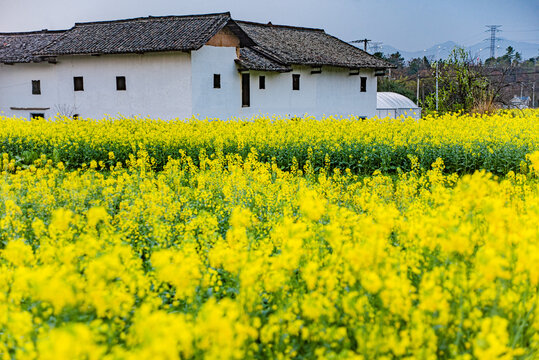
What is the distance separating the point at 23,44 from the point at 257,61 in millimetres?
12449

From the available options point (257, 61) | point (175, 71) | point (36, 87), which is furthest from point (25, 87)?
point (257, 61)

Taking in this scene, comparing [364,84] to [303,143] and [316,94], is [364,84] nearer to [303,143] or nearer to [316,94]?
[316,94]

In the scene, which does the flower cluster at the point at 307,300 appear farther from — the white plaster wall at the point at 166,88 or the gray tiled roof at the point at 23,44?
the gray tiled roof at the point at 23,44

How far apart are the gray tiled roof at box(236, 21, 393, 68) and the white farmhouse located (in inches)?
3.3

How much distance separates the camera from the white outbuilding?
125 feet

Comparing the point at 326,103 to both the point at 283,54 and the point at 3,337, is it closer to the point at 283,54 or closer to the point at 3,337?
the point at 283,54

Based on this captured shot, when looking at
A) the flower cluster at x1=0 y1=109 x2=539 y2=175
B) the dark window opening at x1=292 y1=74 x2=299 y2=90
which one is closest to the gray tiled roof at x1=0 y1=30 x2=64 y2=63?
the dark window opening at x1=292 y1=74 x2=299 y2=90

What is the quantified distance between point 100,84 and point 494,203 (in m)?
22.7

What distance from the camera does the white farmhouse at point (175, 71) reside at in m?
22.3

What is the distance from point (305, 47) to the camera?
29172 millimetres

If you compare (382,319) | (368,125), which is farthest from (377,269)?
(368,125)

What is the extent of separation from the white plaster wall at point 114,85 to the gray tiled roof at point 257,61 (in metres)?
2.79

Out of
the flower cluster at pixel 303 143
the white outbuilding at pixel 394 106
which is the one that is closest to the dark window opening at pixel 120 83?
the flower cluster at pixel 303 143

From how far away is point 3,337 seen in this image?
329 cm
